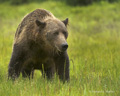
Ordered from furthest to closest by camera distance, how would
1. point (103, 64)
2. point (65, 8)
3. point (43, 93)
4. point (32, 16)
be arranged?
point (65, 8) → point (103, 64) → point (32, 16) → point (43, 93)

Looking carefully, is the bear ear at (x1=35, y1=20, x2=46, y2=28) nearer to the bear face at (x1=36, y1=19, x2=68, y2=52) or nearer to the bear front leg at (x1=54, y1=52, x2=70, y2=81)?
the bear face at (x1=36, y1=19, x2=68, y2=52)

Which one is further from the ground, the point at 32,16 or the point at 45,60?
the point at 32,16

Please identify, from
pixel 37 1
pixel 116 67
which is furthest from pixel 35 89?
pixel 37 1

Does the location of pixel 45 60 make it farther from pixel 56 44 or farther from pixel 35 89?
pixel 35 89

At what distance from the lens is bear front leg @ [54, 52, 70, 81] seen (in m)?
5.04

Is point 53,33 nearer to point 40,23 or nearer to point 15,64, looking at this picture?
point 40,23

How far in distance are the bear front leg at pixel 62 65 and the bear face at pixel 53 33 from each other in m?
0.22

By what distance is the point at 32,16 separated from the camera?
540 cm

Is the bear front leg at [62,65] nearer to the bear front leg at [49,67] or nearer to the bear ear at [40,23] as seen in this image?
the bear front leg at [49,67]

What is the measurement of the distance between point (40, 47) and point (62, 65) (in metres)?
0.51

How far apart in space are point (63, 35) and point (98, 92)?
126 cm

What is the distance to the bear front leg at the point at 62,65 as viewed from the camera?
199 inches

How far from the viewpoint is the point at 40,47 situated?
5078 mm

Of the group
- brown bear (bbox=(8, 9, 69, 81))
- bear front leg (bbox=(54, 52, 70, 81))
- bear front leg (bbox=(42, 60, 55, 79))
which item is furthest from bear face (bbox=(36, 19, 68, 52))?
bear front leg (bbox=(42, 60, 55, 79))
